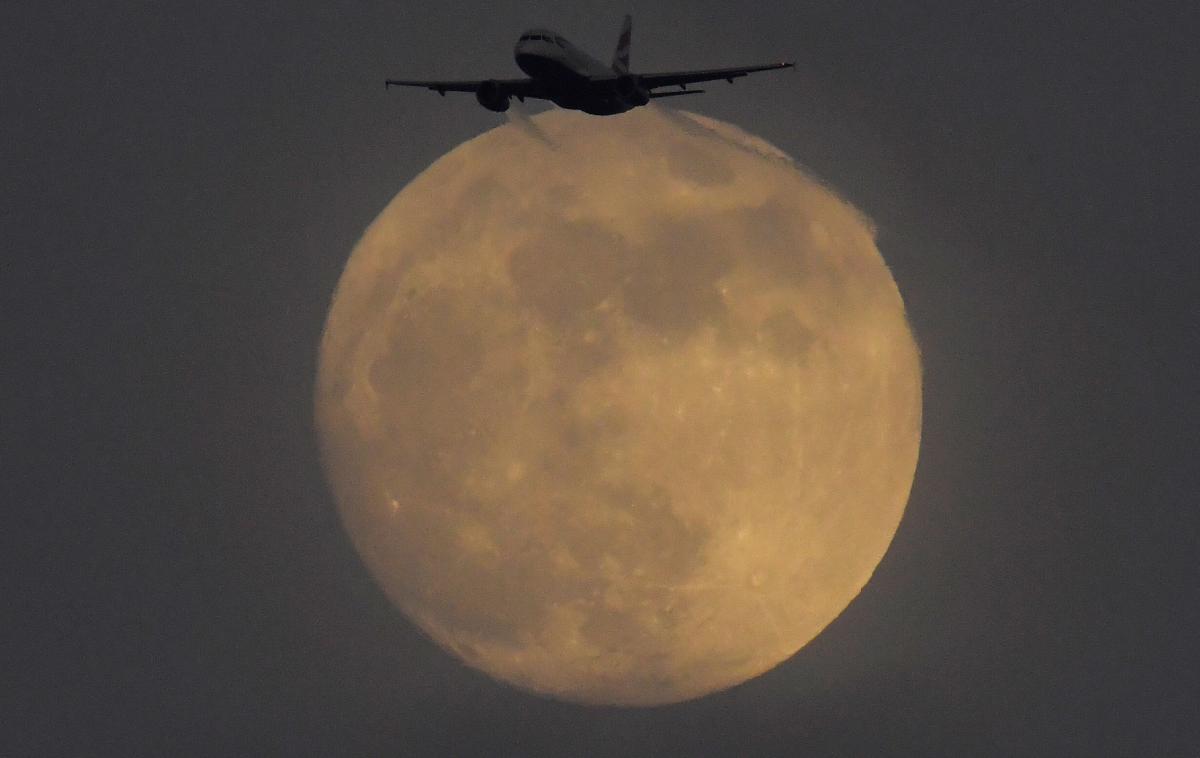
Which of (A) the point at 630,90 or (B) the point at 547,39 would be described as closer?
(A) the point at 630,90

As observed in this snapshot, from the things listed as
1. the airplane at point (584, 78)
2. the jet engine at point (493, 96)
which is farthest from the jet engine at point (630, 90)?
the jet engine at point (493, 96)

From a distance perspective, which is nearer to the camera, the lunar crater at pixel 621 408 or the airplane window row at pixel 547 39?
the lunar crater at pixel 621 408

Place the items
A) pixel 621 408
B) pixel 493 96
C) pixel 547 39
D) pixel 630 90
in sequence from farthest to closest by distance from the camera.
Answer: pixel 493 96 → pixel 547 39 → pixel 630 90 → pixel 621 408

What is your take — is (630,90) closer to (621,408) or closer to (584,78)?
(584,78)

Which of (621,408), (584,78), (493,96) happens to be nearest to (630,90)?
(584,78)

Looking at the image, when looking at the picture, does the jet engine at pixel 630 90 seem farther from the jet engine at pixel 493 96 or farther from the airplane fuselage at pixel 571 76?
the jet engine at pixel 493 96

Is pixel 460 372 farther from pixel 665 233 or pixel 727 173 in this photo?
pixel 727 173

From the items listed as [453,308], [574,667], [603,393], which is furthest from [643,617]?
[453,308]
